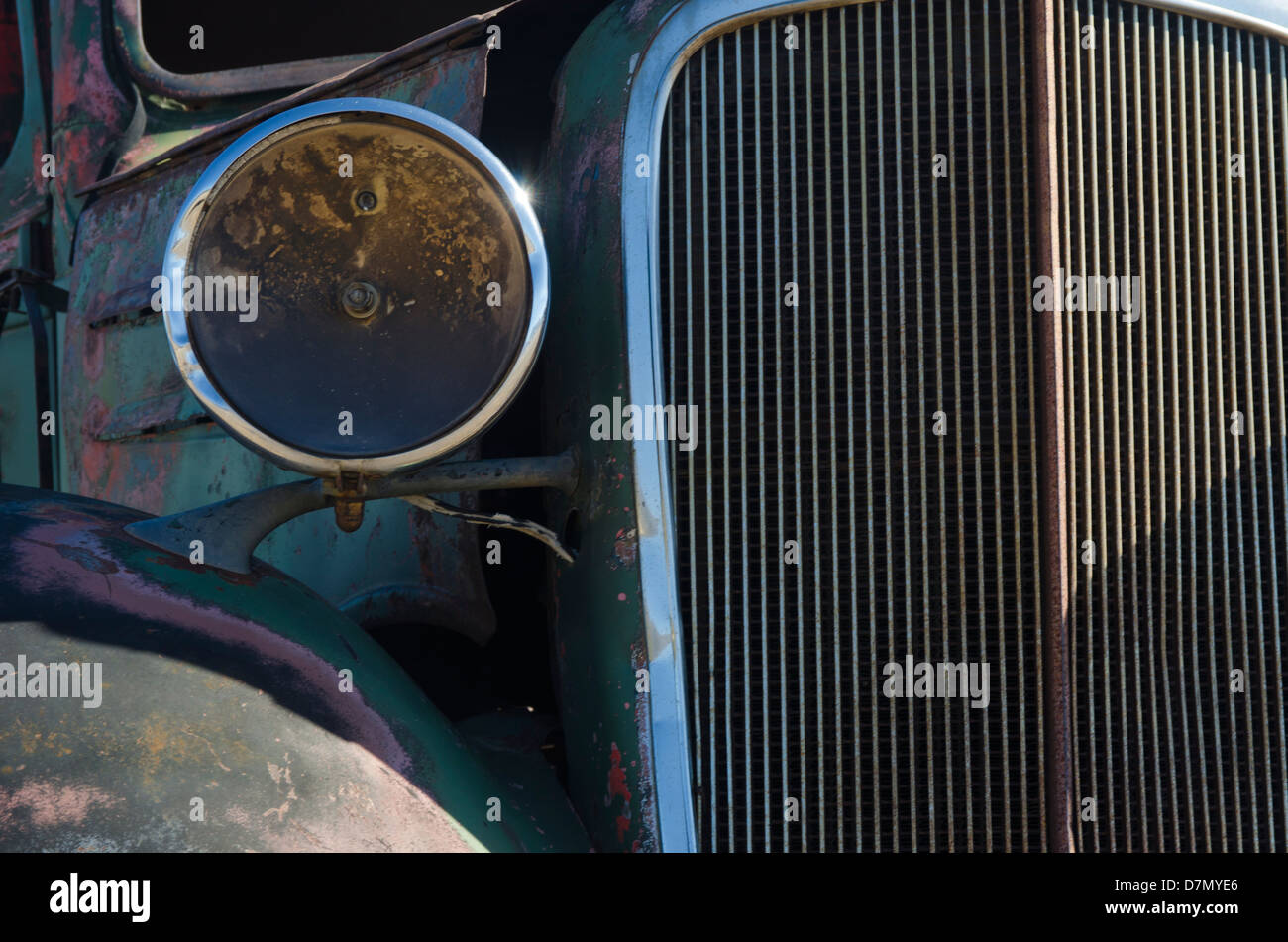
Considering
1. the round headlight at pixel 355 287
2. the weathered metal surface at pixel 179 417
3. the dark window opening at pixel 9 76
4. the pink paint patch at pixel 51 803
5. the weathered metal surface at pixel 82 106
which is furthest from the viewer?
the dark window opening at pixel 9 76

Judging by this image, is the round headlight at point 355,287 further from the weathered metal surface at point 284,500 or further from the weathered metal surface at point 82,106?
the weathered metal surface at point 82,106

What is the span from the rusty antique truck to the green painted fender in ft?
0.04

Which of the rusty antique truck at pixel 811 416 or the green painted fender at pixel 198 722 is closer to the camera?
the green painted fender at pixel 198 722

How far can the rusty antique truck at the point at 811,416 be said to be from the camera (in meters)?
1.65

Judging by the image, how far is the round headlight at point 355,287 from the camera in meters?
1.60

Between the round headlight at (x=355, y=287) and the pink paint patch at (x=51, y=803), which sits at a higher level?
the round headlight at (x=355, y=287)

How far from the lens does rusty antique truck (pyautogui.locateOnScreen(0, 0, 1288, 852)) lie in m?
1.65

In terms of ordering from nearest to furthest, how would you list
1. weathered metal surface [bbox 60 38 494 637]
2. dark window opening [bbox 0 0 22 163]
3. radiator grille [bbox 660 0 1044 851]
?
1. radiator grille [bbox 660 0 1044 851]
2. weathered metal surface [bbox 60 38 494 637]
3. dark window opening [bbox 0 0 22 163]

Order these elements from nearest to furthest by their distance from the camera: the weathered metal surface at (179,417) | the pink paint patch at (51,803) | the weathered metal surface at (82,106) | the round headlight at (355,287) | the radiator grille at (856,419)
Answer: the pink paint patch at (51,803), the round headlight at (355,287), the radiator grille at (856,419), the weathered metal surface at (179,417), the weathered metal surface at (82,106)

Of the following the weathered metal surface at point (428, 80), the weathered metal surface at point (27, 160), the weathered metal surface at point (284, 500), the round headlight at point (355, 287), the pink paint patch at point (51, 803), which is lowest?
the pink paint patch at point (51, 803)

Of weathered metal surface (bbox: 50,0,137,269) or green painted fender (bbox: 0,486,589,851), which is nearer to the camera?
green painted fender (bbox: 0,486,589,851)

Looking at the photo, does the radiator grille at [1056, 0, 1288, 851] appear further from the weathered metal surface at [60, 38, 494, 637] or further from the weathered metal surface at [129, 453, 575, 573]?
the weathered metal surface at [60, 38, 494, 637]

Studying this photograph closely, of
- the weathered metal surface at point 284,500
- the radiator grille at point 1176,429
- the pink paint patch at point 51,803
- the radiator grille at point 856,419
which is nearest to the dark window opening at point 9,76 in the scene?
the weathered metal surface at point 284,500

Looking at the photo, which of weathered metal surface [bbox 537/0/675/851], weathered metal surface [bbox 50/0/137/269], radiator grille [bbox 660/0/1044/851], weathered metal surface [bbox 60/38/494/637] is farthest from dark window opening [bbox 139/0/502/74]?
radiator grille [bbox 660/0/1044/851]
